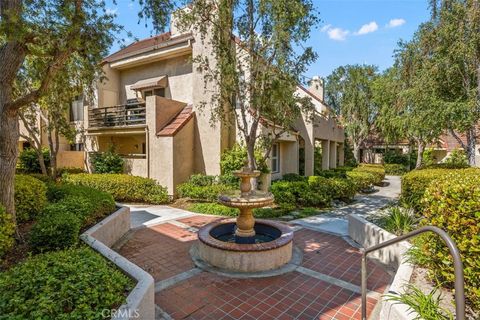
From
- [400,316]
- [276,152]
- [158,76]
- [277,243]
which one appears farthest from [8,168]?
[276,152]

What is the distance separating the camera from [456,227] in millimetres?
4055

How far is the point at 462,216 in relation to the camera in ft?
13.1

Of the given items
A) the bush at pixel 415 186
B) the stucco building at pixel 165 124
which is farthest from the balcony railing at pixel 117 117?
the bush at pixel 415 186

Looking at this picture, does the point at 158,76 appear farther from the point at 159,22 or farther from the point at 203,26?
the point at 159,22

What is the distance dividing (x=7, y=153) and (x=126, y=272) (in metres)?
4.02

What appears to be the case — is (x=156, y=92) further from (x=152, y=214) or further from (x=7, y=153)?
(x=7, y=153)

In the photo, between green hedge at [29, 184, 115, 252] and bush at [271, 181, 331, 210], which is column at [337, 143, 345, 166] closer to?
bush at [271, 181, 331, 210]

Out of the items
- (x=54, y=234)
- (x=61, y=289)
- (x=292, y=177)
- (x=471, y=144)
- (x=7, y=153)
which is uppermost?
(x=471, y=144)

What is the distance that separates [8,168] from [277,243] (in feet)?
21.1

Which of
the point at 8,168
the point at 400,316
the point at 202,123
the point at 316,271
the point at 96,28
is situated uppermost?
the point at 96,28

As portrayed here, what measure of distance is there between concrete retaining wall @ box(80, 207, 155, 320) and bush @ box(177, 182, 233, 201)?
5010 mm

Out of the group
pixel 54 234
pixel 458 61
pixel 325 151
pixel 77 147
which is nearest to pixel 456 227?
pixel 54 234

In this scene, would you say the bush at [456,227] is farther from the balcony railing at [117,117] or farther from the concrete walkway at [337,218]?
the balcony railing at [117,117]

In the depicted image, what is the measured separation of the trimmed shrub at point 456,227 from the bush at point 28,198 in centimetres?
950
